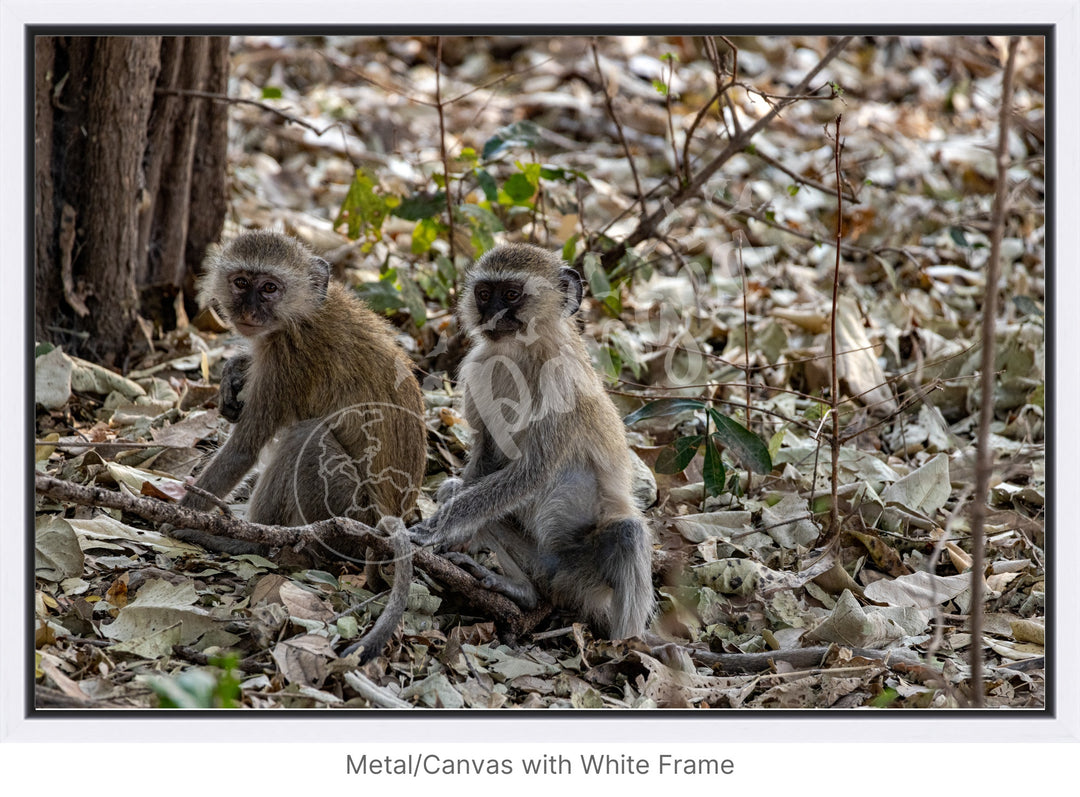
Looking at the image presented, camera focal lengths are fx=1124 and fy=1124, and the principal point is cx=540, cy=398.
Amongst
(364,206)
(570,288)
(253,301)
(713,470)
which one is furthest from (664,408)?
(364,206)

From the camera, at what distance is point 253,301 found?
5.45 metres

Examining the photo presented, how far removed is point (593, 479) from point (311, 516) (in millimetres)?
1368

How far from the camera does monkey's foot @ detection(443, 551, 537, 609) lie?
501 centimetres

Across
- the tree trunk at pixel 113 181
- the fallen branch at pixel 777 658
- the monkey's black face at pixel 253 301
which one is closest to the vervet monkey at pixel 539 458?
the fallen branch at pixel 777 658

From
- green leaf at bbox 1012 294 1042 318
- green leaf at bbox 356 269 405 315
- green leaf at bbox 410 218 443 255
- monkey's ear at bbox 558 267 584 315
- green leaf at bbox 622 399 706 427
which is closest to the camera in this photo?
monkey's ear at bbox 558 267 584 315

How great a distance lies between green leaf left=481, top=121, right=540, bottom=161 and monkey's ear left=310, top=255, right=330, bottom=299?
5.75 feet

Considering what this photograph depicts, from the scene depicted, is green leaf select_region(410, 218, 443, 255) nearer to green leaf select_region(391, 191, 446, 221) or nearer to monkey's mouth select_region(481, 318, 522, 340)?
green leaf select_region(391, 191, 446, 221)

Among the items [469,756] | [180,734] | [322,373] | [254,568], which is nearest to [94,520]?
[254,568]

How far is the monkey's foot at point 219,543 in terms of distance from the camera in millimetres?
5152

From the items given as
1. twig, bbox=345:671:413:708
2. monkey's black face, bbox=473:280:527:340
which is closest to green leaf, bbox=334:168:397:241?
monkey's black face, bbox=473:280:527:340

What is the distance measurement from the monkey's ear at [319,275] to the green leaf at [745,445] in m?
2.04

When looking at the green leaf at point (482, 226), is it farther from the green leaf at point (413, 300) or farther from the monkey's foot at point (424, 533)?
the monkey's foot at point (424, 533)

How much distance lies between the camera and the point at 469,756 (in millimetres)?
3320

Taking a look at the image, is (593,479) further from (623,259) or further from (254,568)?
(623,259)
